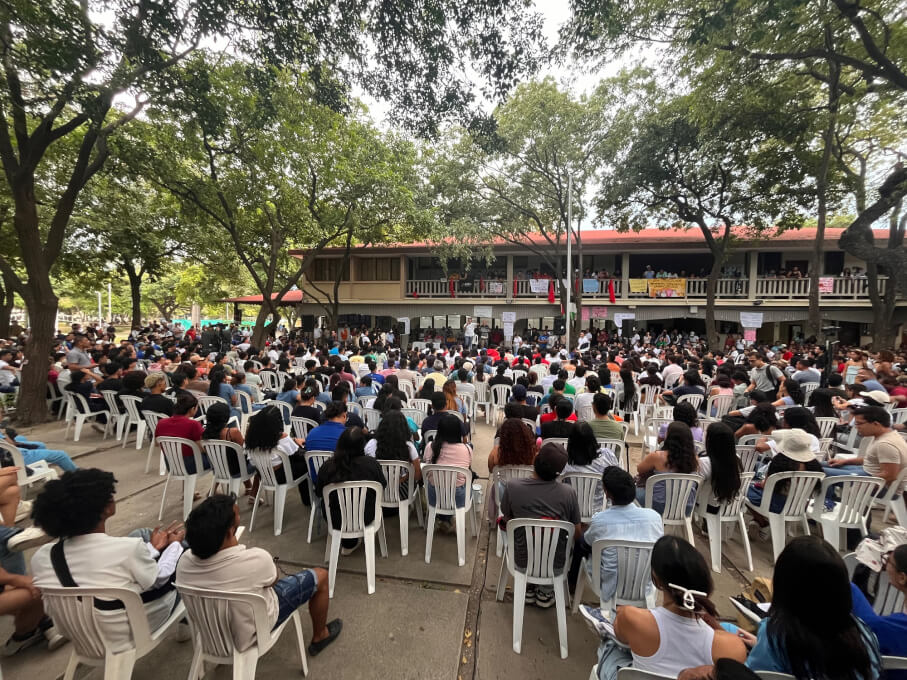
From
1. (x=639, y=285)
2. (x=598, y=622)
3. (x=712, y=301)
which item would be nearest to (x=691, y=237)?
(x=639, y=285)

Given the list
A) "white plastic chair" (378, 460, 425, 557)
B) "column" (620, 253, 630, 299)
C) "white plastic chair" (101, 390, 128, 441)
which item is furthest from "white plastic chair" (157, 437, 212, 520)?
"column" (620, 253, 630, 299)

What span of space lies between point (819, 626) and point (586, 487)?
1871 millimetres

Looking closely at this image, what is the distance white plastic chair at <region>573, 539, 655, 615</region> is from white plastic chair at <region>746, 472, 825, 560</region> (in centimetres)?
178

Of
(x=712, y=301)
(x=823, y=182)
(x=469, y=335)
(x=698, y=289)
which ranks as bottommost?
(x=469, y=335)

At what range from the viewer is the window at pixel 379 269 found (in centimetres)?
2086

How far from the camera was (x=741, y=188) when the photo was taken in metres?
13.5

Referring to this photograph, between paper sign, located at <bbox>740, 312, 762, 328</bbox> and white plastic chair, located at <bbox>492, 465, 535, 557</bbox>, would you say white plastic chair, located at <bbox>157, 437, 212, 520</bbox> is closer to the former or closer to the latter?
white plastic chair, located at <bbox>492, 465, 535, 557</bbox>

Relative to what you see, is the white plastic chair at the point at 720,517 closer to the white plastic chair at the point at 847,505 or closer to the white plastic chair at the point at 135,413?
the white plastic chair at the point at 847,505

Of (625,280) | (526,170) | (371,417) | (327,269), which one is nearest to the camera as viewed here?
(371,417)

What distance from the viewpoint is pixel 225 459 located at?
379cm

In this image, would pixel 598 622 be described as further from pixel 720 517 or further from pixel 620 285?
pixel 620 285

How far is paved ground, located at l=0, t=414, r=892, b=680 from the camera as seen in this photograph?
2262mm

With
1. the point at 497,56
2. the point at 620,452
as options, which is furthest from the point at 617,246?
the point at 620,452

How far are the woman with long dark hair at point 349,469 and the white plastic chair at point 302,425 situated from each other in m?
1.68
